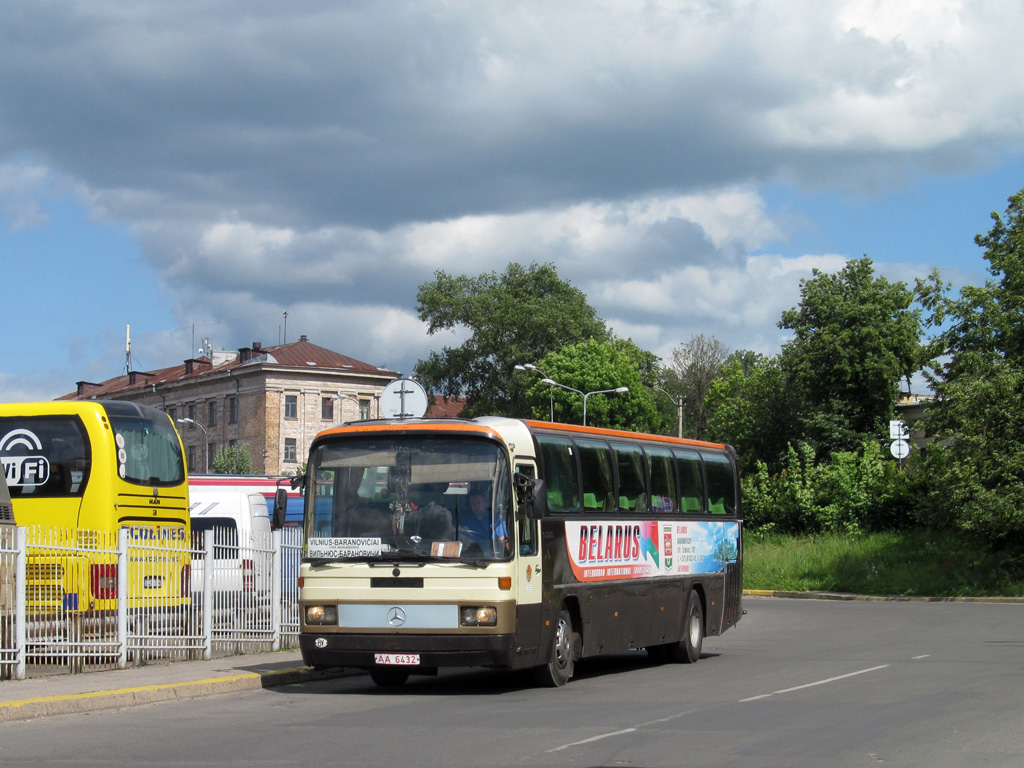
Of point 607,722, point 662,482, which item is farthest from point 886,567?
point 607,722

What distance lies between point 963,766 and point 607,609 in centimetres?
813

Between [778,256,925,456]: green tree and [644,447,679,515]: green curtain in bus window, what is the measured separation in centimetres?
4972

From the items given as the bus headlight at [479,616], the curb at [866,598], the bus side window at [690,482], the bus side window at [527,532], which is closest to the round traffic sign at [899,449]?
the curb at [866,598]

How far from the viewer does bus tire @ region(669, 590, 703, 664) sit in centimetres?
1973

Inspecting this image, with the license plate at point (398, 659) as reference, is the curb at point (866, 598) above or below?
below

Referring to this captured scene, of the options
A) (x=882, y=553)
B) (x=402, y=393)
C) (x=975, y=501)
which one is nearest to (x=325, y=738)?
(x=402, y=393)

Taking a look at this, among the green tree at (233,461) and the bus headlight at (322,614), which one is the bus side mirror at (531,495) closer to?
the bus headlight at (322,614)

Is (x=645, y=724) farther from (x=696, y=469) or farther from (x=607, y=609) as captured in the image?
(x=696, y=469)

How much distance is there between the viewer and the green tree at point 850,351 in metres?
67.5

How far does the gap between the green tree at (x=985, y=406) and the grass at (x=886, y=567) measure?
4.09 ft

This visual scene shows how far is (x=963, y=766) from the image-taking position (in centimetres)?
919

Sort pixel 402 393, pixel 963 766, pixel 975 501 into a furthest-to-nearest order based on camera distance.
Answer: pixel 975 501 < pixel 402 393 < pixel 963 766

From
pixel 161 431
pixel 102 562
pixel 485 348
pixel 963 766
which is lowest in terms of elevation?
pixel 963 766

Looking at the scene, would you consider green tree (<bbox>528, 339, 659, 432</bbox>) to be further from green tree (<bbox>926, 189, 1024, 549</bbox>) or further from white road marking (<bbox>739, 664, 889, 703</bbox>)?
white road marking (<bbox>739, 664, 889, 703</bbox>)
